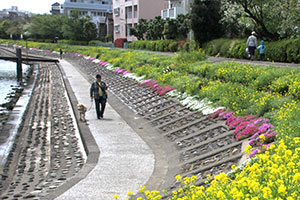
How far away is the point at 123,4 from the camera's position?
66438 mm

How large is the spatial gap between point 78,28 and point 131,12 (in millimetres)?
14374

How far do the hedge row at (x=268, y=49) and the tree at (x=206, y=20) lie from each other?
165cm

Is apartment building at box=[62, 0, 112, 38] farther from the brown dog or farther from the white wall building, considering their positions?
the brown dog

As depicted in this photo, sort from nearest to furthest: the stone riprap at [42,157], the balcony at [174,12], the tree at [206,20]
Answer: the stone riprap at [42,157]
the tree at [206,20]
the balcony at [174,12]

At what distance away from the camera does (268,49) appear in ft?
73.4

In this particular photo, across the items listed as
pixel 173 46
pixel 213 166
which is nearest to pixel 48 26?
pixel 173 46

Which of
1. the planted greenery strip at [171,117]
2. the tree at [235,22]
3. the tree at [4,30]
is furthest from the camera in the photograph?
the tree at [4,30]

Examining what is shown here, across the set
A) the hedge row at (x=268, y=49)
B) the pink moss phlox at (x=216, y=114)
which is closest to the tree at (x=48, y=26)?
the hedge row at (x=268, y=49)

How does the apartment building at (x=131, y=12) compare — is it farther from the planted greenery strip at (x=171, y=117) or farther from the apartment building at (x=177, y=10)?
the planted greenery strip at (x=171, y=117)

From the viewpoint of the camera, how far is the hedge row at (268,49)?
2027 cm

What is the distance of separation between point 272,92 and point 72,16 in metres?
68.5

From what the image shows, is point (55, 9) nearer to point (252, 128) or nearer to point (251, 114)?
point (251, 114)

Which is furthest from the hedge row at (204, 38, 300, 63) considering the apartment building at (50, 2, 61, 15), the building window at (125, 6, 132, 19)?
the apartment building at (50, 2, 61, 15)

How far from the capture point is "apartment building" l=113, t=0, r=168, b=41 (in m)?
60.3
